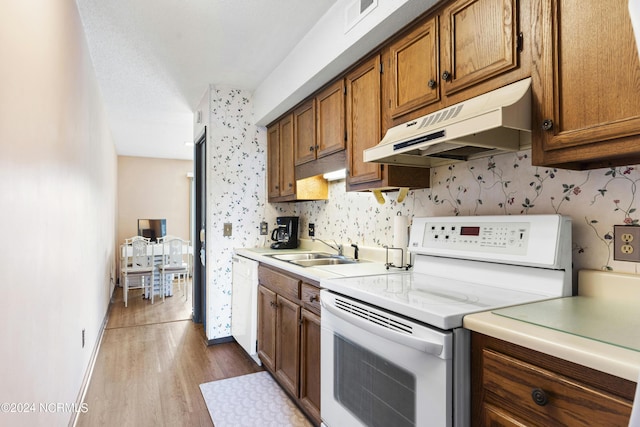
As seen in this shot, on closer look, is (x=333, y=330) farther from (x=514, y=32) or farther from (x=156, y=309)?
(x=156, y=309)

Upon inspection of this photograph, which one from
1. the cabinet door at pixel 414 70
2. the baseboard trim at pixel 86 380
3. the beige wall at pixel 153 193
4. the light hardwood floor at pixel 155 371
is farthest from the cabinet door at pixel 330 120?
the beige wall at pixel 153 193

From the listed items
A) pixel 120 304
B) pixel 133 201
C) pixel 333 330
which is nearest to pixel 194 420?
pixel 333 330

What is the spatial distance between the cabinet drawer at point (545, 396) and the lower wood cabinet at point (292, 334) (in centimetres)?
101

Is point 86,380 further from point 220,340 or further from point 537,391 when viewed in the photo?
point 537,391

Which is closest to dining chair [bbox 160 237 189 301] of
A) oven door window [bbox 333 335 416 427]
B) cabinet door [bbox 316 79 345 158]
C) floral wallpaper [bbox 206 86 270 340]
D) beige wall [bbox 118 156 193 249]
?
beige wall [bbox 118 156 193 249]

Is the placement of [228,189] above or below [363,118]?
below

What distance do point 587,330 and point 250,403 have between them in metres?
1.95

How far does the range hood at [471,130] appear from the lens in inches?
44.7

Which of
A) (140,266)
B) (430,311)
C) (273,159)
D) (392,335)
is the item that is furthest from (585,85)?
(140,266)

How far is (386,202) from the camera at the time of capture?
227cm

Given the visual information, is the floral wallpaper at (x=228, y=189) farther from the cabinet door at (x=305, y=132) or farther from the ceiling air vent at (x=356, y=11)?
the ceiling air vent at (x=356, y=11)

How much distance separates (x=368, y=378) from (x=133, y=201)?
6646 mm

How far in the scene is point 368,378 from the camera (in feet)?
4.38

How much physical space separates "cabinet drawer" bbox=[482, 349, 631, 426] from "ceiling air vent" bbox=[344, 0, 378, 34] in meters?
1.60
